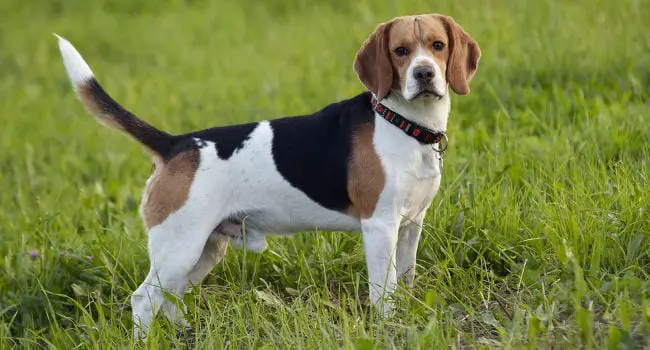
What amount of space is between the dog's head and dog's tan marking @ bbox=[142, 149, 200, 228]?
1003 millimetres

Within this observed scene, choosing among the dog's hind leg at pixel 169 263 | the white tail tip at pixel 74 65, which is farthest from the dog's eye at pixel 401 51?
the white tail tip at pixel 74 65

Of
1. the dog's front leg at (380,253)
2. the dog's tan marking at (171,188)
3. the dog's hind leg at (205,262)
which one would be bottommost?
the dog's hind leg at (205,262)

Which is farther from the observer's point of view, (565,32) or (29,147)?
(29,147)

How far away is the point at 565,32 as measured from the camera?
8.50 m

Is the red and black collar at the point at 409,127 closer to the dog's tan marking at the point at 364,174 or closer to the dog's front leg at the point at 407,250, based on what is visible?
the dog's tan marking at the point at 364,174

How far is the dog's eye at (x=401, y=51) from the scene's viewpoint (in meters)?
4.47

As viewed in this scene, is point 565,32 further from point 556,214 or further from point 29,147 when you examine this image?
point 29,147

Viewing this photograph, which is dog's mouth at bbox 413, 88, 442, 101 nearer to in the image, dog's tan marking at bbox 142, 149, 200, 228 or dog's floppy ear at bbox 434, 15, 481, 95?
dog's floppy ear at bbox 434, 15, 481, 95

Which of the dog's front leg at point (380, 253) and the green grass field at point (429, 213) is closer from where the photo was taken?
the green grass field at point (429, 213)

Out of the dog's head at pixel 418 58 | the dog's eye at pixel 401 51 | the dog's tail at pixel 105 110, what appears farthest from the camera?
the dog's tail at pixel 105 110

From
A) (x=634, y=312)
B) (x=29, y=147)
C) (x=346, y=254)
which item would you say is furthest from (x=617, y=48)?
(x=29, y=147)

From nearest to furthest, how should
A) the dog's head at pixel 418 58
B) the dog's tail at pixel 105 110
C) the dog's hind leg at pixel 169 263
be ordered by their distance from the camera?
the dog's head at pixel 418 58
the dog's hind leg at pixel 169 263
the dog's tail at pixel 105 110

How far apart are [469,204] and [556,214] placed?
0.68 metres

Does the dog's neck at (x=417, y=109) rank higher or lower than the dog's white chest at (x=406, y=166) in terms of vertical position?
higher
